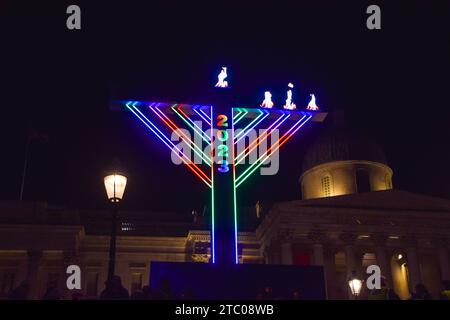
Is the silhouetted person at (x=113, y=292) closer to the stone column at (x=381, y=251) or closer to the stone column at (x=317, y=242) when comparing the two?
the stone column at (x=317, y=242)

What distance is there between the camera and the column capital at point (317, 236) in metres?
39.7

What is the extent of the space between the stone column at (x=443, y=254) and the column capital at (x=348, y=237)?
580cm

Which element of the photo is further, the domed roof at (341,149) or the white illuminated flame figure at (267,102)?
the domed roof at (341,149)

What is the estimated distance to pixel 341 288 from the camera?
142 feet

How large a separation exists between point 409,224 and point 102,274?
2421 centimetres

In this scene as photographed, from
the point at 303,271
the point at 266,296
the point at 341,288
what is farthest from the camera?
the point at 341,288

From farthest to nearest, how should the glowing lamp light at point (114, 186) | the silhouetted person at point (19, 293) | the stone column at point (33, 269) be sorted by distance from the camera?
the stone column at point (33, 269)
the glowing lamp light at point (114, 186)
the silhouetted person at point (19, 293)

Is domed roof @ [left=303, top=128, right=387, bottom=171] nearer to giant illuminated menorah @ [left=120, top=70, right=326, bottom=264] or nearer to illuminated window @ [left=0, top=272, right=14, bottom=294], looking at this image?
illuminated window @ [left=0, top=272, right=14, bottom=294]

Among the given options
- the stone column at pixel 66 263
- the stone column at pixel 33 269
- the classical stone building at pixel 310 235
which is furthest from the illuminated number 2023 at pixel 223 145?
the stone column at pixel 33 269

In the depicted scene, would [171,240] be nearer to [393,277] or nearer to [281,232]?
[281,232]

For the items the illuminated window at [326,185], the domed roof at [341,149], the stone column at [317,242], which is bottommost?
the stone column at [317,242]

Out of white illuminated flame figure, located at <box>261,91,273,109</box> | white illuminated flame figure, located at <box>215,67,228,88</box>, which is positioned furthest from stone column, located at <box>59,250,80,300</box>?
white illuminated flame figure, located at <box>215,67,228,88</box>

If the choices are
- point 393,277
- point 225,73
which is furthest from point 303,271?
point 393,277

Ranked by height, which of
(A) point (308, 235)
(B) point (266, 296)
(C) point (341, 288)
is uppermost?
(A) point (308, 235)
